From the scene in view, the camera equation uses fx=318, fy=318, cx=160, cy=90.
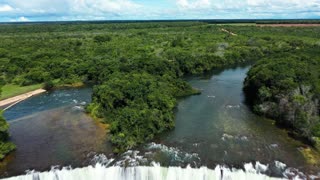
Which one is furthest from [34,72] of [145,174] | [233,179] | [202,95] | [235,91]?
[233,179]

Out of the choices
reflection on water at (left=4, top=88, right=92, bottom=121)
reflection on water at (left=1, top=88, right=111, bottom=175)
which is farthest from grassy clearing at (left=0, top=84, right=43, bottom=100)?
reflection on water at (left=1, top=88, right=111, bottom=175)

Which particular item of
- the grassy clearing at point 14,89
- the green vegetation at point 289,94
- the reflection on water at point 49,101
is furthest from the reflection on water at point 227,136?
the grassy clearing at point 14,89

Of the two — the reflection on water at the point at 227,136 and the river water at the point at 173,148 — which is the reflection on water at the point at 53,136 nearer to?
the river water at the point at 173,148

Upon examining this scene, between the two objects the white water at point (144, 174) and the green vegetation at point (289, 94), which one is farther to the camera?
the green vegetation at point (289, 94)

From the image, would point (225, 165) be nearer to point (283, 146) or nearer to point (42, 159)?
point (283, 146)

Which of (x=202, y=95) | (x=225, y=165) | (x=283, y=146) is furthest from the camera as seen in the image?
(x=202, y=95)

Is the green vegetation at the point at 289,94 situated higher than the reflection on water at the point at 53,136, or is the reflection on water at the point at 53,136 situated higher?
the green vegetation at the point at 289,94

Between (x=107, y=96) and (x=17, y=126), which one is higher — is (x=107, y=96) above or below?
above

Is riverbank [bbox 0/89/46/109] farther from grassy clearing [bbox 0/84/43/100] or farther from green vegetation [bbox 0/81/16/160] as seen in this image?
green vegetation [bbox 0/81/16/160]

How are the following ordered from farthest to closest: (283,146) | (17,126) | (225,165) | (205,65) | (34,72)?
(205,65) < (34,72) < (17,126) < (283,146) < (225,165)
